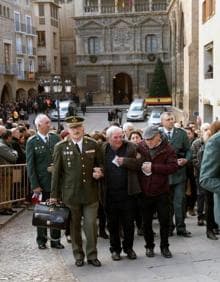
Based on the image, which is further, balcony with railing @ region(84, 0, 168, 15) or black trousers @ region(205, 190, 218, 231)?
balcony with railing @ region(84, 0, 168, 15)

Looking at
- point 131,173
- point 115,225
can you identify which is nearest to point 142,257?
point 115,225

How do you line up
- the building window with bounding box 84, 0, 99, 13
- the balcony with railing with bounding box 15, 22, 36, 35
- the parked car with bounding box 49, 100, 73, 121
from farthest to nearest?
the building window with bounding box 84, 0, 99, 13
the balcony with railing with bounding box 15, 22, 36, 35
the parked car with bounding box 49, 100, 73, 121

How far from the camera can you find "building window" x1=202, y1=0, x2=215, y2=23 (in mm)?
22812

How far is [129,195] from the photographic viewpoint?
7.02 meters

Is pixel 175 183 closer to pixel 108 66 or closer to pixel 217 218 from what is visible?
pixel 217 218

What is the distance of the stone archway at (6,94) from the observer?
49500mm

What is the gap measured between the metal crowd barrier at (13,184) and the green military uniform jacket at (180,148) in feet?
11.7

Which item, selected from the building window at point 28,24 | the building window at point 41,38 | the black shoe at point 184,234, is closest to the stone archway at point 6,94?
the building window at point 28,24

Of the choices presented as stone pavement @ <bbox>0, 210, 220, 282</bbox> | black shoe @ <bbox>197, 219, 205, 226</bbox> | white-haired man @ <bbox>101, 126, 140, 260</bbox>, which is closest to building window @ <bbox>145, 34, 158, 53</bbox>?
black shoe @ <bbox>197, 219, 205, 226</bbox>

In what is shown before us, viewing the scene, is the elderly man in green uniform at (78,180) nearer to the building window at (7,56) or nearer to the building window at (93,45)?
the building window at (7,56)

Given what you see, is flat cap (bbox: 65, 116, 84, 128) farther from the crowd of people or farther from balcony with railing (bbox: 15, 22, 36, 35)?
balcony with railing (bbox: 15, 22, 36, 35)

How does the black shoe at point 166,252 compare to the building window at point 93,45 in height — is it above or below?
below

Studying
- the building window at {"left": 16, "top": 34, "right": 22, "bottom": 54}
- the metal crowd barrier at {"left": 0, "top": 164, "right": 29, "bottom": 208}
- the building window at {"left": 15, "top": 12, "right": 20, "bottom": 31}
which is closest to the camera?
the metal crowd barrier at {"left": 0, "top": 164, "right": 29, "bottom": 208}

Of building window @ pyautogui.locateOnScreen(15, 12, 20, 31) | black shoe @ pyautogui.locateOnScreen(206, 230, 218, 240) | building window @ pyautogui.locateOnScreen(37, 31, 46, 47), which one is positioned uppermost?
building window @ pyautogui.locateOnScreen(15, 12, 20, 31)
